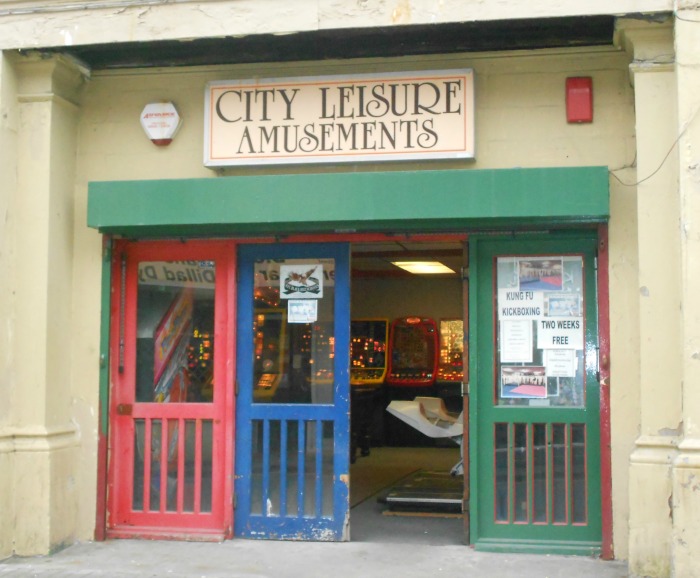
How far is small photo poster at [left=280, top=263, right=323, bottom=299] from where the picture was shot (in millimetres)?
7340

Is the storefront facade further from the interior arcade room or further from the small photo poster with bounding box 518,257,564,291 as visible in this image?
the interior arcade room

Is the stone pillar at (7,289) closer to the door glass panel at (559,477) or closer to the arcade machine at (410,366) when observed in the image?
the door glass panel at (559,477)

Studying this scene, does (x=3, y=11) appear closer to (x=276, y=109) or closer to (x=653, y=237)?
(x=276, y=109)

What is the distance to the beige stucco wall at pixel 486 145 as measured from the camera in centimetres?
664

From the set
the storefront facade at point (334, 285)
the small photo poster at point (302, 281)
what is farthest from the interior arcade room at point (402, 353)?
the storefront facade at point (334, 285)

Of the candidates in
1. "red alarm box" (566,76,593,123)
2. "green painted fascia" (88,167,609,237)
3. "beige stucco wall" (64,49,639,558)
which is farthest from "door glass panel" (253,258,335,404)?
"red alarm box" (566,76,593,123)

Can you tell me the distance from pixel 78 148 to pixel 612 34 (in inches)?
170

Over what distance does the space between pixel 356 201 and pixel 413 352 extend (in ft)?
24.4

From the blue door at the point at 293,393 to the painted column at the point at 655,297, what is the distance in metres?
2.24

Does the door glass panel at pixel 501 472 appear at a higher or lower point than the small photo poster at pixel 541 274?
lower

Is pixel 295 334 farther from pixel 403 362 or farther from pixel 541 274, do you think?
pixel 403 362

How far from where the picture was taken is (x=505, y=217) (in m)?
6.54

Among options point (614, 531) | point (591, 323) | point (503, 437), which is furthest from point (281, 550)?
point (591, 323)

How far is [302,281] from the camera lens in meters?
7.36
